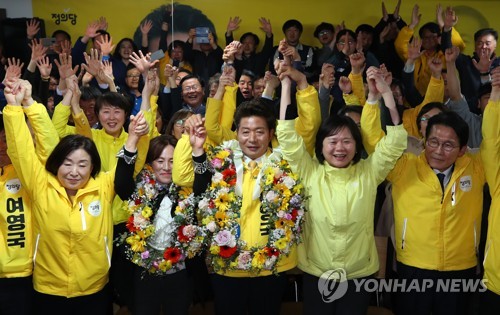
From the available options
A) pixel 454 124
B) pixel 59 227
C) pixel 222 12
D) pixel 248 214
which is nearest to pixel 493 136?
pixel 454 124

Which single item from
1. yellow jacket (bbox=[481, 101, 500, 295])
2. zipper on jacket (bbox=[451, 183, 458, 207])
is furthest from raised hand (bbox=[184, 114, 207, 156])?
yellow jacket (bbox=[481, 101, 500, 295])

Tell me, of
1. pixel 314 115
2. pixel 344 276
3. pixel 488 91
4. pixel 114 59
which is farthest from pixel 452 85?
pixel 114 59

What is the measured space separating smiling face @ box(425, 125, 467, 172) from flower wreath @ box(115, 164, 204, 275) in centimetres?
138

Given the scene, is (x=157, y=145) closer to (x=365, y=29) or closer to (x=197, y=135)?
(x=197, y=135)

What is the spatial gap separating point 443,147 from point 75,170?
2038mm

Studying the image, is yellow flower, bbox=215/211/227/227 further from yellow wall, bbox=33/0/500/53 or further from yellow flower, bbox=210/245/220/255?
yellow wall, bbox=33/0/500/53

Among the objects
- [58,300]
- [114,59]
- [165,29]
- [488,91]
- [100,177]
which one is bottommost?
[58,300]

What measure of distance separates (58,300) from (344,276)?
1.56 meters

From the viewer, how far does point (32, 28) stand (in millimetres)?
6980

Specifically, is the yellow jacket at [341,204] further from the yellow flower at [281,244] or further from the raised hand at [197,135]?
the raised hand at [197,135]

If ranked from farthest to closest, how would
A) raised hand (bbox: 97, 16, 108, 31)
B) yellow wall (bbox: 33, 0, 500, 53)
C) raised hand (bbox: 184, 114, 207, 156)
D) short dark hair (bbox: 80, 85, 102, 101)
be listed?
1. yellow wall (bbox: 33, 0, 500, 53)
2. raised hand (bbox: 97, 16, 108, 31)
3. short dark hair (bbox: 80, 85, 102, 101)
4. raised hand (bbox: 184, 114, 207, 156)

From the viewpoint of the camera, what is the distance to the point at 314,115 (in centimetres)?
315

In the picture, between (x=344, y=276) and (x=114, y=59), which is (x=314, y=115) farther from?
(x=114, y=59)

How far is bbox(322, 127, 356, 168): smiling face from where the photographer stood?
3020 mm
